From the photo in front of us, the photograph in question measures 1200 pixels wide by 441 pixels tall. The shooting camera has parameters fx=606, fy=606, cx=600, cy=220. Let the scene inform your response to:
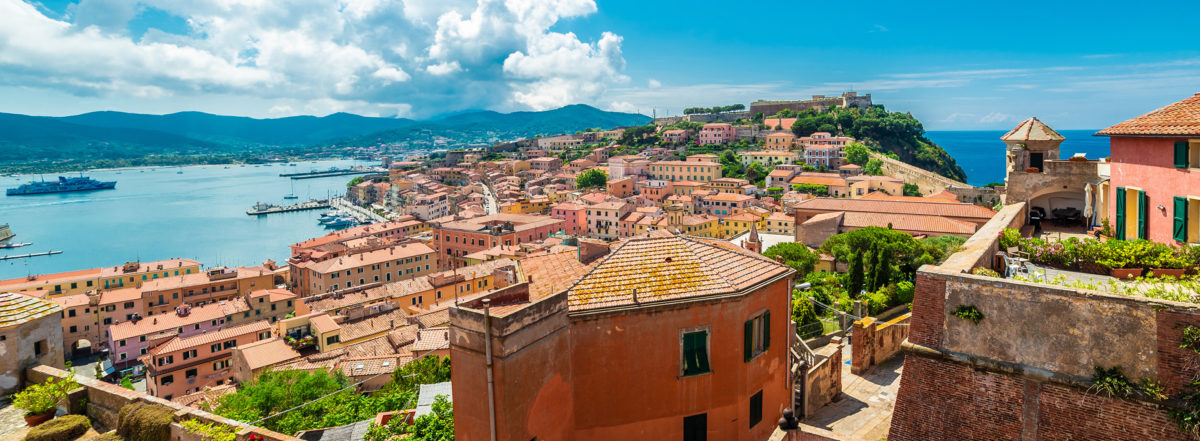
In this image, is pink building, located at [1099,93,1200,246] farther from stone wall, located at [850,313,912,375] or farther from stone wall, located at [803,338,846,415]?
stone wall, located at [803,338,846,415]

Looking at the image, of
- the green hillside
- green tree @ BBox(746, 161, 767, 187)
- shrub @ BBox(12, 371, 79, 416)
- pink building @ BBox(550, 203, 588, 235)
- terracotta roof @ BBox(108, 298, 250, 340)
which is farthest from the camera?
the green hillside

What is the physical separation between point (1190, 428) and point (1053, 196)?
27.5 ft

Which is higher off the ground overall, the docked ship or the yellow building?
the docked ship

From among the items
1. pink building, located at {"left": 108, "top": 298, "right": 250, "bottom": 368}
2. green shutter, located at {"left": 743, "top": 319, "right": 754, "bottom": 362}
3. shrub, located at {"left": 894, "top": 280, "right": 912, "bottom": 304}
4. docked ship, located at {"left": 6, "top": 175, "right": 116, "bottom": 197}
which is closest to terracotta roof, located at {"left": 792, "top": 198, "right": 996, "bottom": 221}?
shrub, located at {"left": 894, "top": 280, "right": 912, "bottom": 304}

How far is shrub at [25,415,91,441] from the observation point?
7387 mm

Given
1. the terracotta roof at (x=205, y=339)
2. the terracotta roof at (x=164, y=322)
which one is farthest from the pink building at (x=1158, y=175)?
the terracotta roof at (x=164, y=322)

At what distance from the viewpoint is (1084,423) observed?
17.3ft

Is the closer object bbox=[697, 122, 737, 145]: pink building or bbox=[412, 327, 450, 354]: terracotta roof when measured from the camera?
bbox=[412, 327, 450, 354]: terracotta roof

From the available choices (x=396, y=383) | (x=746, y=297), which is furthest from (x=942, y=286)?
(x=396, y=383)

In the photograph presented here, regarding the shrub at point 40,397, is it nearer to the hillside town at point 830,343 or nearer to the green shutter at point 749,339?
the hillside town at point 830,343

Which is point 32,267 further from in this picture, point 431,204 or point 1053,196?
point 1053,196

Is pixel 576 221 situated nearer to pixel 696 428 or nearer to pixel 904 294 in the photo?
pixel 904 294

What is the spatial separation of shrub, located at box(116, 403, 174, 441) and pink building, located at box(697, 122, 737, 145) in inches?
3990

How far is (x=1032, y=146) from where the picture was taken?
A: 492 inches
